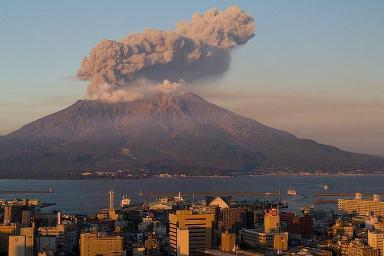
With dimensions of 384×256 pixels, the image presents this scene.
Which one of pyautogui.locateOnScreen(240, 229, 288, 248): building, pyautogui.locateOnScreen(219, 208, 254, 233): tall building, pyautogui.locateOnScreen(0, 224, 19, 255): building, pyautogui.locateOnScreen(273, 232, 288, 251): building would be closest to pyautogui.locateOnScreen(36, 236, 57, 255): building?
pyautogui.locateOnScreen(0, 224, 19, 255): building

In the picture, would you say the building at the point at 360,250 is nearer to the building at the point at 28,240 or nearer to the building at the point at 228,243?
the building at the point at 228,243

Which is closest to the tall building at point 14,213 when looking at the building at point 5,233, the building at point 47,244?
the building at point 5,233

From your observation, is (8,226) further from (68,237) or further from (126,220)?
(126,220)

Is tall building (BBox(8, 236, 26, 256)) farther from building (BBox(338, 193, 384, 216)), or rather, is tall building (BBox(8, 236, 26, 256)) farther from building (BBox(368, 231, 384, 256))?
building (BBox(338, 193, 384, 216))

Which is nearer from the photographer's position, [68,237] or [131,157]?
[68,237]

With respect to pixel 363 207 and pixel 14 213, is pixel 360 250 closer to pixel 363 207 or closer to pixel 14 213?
pixel 14 213

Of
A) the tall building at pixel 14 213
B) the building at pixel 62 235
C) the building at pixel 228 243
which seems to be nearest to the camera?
the building at pixel 228 243

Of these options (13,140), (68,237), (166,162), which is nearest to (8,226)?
(68,237)
